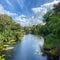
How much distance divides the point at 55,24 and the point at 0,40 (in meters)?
36.6

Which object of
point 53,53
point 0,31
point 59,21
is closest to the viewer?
point 59,21

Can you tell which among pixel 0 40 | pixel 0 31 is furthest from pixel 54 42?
pixel 0 31

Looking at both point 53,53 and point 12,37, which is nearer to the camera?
point 53,53

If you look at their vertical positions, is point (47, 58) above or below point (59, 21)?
below

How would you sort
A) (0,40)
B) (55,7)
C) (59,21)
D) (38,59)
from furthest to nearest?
1. (0,40)
2. (55,7)
3. (38,59)
4. (59,21)

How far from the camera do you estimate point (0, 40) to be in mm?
73312

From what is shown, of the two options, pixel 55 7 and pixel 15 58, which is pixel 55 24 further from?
pixel 55 7

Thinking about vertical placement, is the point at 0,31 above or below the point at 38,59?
above

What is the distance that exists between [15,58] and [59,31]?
12.0 meters

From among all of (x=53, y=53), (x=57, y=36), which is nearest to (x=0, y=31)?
(x=53, y=53)

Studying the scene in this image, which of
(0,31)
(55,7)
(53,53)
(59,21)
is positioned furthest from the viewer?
(0,31)

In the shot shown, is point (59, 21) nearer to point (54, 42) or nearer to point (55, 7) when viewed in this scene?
point (54, 42)

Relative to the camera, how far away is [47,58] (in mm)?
47281

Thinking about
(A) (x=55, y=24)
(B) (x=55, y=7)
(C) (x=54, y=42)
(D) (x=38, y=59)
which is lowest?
(D) (x=38, y=59)
